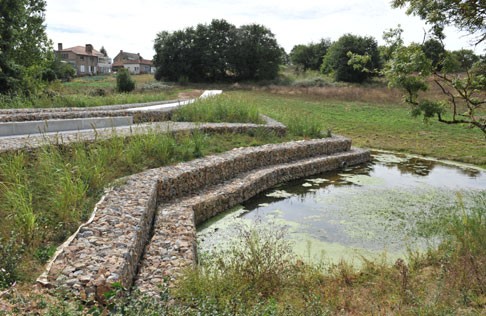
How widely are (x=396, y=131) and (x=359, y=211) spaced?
1043cm

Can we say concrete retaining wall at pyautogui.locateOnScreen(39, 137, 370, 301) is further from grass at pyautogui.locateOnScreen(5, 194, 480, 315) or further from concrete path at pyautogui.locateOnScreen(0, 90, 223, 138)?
concrete path at pyautogui.locateOnScreen(0, 90, 223, 138)

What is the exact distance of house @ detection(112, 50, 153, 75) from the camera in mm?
82062

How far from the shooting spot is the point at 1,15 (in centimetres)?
1591

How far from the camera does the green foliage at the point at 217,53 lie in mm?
42531

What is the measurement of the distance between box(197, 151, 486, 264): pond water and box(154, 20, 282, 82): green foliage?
1343 inches

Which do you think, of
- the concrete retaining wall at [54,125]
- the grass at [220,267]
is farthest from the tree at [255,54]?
the grass at [220,267]

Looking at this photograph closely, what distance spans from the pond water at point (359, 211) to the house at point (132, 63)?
75888mm

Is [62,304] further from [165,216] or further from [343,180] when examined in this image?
[343,180]

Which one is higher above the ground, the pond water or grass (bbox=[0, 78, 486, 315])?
grass (bbox=[0, 78, 486, 315])

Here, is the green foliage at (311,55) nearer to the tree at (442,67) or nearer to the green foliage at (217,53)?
the green foliage at (217,53)

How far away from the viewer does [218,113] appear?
12.8 meters

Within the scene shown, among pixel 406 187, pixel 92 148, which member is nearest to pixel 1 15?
pixel 92 148

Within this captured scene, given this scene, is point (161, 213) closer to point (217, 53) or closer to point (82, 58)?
point (217, 53)

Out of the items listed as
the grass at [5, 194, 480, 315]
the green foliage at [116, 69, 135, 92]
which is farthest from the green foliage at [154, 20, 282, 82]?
the grass at [5, 194, 480, 315]
